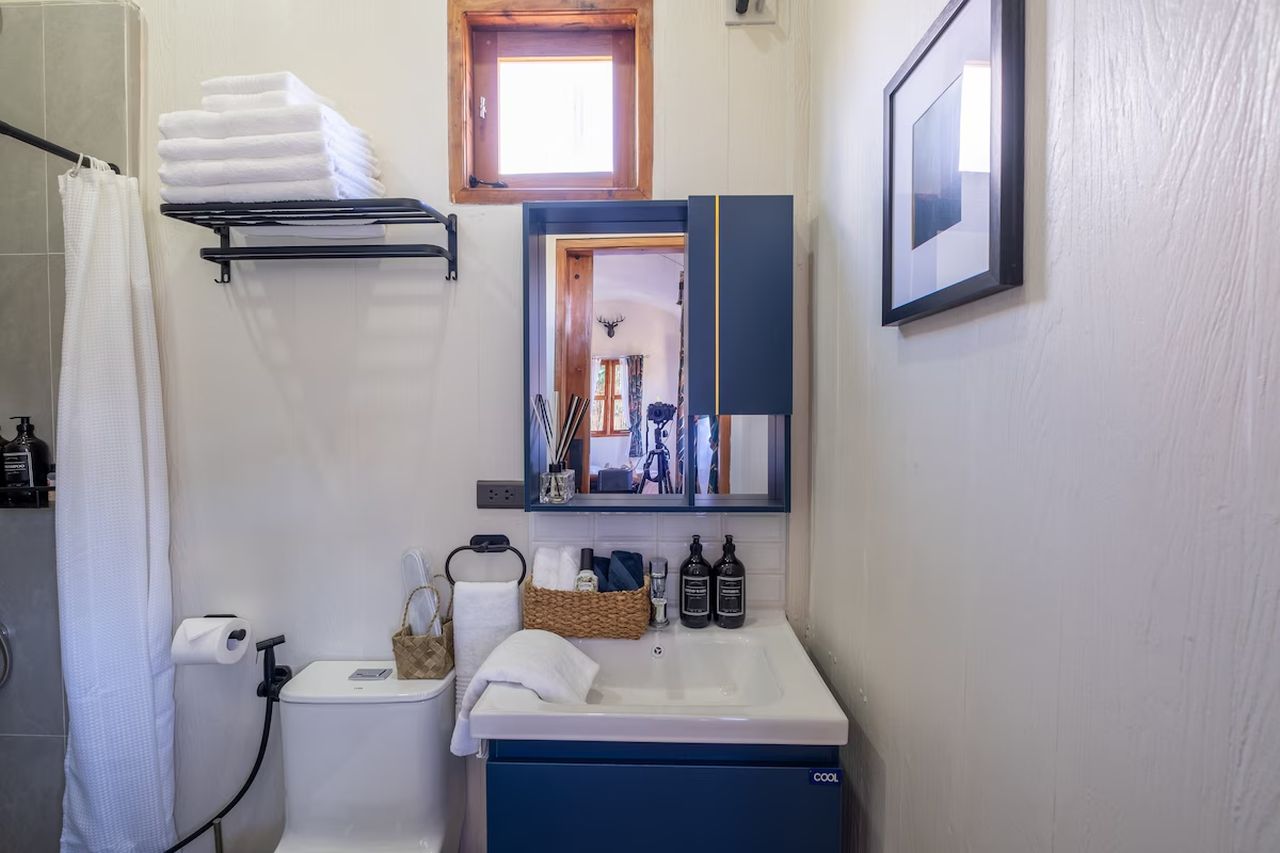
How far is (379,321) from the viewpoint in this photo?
1.77 m

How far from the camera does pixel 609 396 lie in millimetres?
1747

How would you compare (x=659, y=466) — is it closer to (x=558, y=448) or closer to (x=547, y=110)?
(x=558, y=448)

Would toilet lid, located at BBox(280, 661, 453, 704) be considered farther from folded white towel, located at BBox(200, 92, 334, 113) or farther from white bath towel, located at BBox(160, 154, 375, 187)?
folded white towel, located at BBox(200, 92, 334, 113)

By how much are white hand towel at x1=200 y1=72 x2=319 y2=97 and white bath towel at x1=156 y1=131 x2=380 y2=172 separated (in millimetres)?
100

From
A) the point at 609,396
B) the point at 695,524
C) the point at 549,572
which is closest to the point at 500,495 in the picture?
the point at 549,572

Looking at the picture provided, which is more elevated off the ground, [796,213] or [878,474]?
[796,213]

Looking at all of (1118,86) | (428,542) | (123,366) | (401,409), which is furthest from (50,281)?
(1118,86)

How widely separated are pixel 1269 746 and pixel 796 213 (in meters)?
1.48

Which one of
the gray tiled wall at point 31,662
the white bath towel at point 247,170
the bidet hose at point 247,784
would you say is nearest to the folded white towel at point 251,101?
the white bath towel at point 247,170

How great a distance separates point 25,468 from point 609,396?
1.47m

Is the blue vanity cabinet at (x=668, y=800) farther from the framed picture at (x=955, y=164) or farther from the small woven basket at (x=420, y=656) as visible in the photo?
the framed picture at (x=955, y=164)

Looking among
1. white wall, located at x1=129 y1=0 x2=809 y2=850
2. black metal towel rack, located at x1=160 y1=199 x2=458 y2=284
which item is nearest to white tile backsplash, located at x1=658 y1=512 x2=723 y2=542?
white wall, located at x1=129 y1=0 x2=809 y2=850

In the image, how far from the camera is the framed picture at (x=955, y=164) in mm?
735

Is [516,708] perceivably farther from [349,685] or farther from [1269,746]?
[1269,746]
